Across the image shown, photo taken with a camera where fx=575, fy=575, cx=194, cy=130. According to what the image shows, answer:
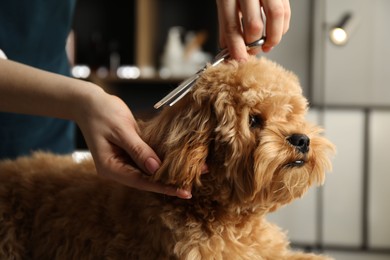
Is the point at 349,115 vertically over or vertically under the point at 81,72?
under

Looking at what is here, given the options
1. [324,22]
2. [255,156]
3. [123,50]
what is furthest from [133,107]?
[255,156]

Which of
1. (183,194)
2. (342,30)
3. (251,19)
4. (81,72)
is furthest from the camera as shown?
(81,72)

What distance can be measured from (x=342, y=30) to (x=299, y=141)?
1377 millimetres

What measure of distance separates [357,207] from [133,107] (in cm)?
153

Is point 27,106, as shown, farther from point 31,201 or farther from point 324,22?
point 324,22

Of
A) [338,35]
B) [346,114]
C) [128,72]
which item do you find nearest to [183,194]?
[338,35]

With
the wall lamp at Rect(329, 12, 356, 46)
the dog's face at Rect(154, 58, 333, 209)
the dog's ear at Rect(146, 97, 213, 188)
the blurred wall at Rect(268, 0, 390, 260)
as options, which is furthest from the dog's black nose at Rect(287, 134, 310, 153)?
the blurred wall at Rect(268, 0, 390, 260)

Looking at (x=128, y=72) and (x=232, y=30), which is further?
(x=128, y=72)

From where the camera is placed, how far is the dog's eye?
2.70 ft

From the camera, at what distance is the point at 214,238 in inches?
32.9

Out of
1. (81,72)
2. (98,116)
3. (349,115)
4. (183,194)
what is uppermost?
(81,72)

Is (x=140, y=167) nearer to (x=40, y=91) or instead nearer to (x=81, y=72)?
(x=40, y=91)

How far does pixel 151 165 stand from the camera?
2.53 feet

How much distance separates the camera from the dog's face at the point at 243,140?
2.60 feet
